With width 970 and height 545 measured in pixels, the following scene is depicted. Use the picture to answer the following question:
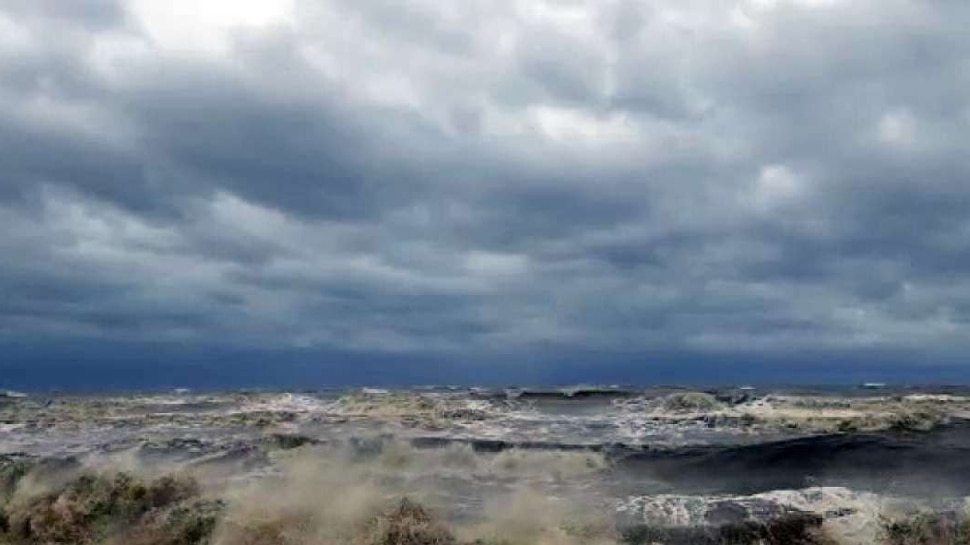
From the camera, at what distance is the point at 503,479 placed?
76.6 feet

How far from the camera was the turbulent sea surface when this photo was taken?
1631 cm

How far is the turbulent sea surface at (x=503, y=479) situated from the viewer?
642 inches

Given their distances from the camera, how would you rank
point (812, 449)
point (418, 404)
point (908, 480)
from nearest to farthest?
point (908, 480), point (812, 449), point (418, 404)

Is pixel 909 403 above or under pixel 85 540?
above

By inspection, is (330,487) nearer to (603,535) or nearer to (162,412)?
(603,535)

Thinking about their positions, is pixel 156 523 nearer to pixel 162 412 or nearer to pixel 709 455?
pixel 709 455

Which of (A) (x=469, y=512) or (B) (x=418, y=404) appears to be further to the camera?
(B) (x=418, y=404)

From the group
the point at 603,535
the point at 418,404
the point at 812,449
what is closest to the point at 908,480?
the point at 812,449

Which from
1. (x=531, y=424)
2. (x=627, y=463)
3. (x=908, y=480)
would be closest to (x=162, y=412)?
(x=531, y=424)

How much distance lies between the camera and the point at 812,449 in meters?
25.3

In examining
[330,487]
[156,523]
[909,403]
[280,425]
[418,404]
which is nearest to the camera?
[156,523]

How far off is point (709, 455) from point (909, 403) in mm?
20460

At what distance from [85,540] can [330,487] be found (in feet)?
14.8

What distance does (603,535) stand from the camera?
614 inches
